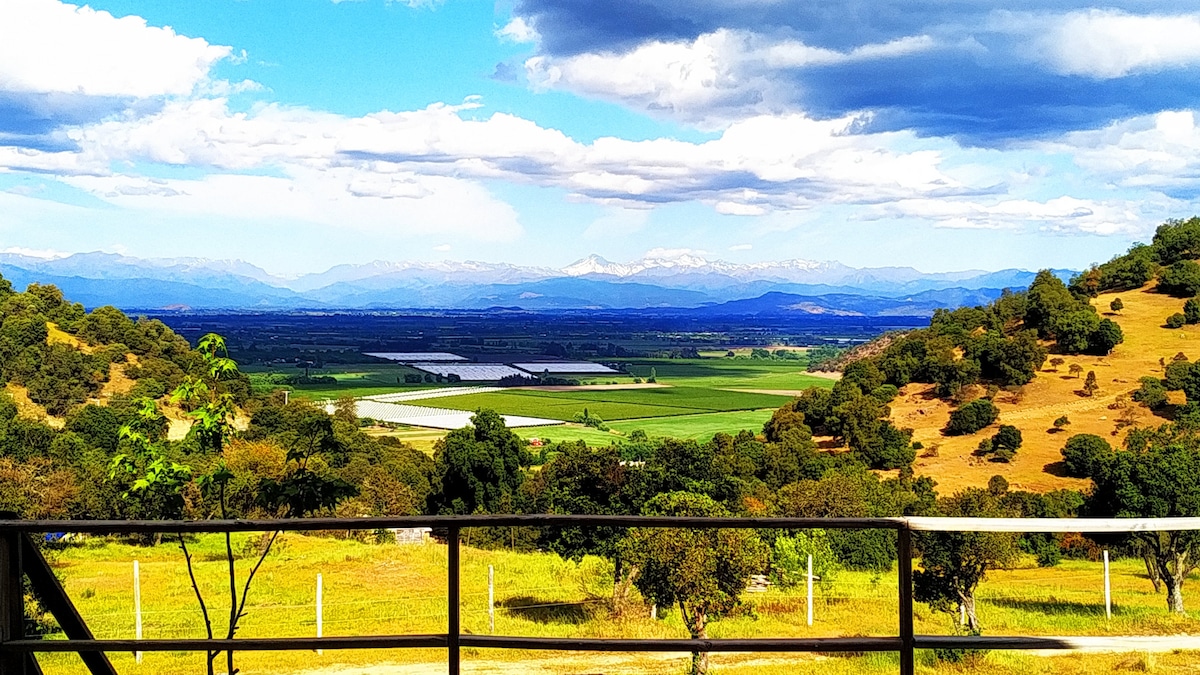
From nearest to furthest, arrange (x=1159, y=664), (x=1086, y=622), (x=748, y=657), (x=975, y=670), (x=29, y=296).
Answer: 1. (x=1159, y=664)
2. (x=975, y=670)
3. (x=748, y=657)
4. (x=1086, y=622)
5. (x=29, y=296)

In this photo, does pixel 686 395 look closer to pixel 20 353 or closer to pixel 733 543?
pixel 20 353

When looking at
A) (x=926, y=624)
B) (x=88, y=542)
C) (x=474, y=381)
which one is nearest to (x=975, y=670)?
(x=926, y=624)

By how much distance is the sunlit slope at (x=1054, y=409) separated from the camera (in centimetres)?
4722

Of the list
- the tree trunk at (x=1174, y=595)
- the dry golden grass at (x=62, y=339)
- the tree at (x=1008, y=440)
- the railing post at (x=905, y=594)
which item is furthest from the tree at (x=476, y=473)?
the railing post at (x=905, y=594)

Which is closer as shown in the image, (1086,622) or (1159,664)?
(1159,664)

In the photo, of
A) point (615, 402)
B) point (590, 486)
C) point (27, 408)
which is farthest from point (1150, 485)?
point (615, 402)

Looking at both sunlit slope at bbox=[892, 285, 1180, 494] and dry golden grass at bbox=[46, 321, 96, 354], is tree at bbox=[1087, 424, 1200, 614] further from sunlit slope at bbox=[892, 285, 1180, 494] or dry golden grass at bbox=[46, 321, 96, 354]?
dry golden grass at bbox=[46, 321, 96, 354]

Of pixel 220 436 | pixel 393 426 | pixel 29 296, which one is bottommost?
pixel 393 426

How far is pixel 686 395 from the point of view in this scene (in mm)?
99688

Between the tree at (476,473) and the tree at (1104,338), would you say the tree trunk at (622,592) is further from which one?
the tree at (1104,338)

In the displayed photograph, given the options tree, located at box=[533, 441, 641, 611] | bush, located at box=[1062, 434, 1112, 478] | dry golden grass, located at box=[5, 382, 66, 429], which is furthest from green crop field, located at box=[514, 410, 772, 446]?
dry golden grass, located at box=[5, 382, 66, 429]

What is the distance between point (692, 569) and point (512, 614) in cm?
327

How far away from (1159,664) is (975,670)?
104cm

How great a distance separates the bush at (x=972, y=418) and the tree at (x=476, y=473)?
83.3ft
